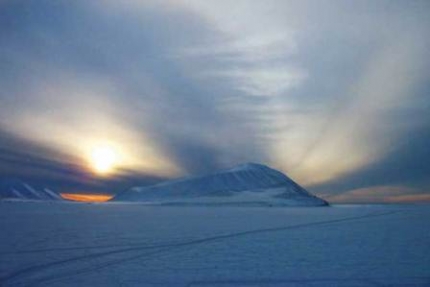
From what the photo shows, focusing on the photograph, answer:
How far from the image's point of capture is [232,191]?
11538 cm

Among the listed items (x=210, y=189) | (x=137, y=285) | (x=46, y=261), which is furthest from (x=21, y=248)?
(x=210, y=189)

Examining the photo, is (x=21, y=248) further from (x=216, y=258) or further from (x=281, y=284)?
(x=281, y=284)

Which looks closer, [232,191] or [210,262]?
[210,262]

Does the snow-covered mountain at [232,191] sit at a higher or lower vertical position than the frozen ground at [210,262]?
higher

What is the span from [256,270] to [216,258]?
1640mm

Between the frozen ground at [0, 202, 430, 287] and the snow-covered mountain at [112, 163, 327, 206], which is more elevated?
the snow-covered mountain at [112, 163, 327, 206]

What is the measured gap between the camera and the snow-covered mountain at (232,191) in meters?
106

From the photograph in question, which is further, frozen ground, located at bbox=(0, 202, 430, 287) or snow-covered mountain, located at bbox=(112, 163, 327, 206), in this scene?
snow-covered mountain, located at bbox=(112, 163, 327, 206)

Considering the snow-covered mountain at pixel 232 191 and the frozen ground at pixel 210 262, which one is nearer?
the frozen ground at pixel 210 262

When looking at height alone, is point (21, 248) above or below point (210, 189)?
below

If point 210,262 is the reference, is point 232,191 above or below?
above

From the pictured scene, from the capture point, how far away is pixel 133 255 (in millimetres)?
10062

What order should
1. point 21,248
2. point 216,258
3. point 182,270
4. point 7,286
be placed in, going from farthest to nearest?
point 21,248 < point 216,258 < point 182,270 < point 7,286

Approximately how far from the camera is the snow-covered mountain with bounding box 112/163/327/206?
106000 millimetres
